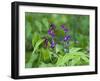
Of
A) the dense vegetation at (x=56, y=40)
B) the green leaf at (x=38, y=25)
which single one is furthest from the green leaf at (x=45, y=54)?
the green leaf at (x=38, y=25)

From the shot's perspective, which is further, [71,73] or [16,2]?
[71,73]

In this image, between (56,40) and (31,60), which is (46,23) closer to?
(56,40)

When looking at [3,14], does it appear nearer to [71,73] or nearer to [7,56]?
[7,56]

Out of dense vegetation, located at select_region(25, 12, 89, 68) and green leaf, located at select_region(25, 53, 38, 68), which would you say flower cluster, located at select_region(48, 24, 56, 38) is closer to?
dense vegetation, located at select_region(25, 12, 89, 68)

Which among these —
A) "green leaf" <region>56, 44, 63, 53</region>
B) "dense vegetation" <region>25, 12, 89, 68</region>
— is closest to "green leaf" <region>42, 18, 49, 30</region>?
"dense vegetation" <region>25, 12, 89, 68</region>

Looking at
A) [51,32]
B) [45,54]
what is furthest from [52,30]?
[45,54]

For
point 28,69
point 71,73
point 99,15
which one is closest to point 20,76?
point 28,69

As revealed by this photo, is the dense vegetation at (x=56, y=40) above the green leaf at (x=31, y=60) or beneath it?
above

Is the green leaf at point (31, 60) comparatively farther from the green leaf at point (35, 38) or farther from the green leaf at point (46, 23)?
the green leaf at point (46, 23)
